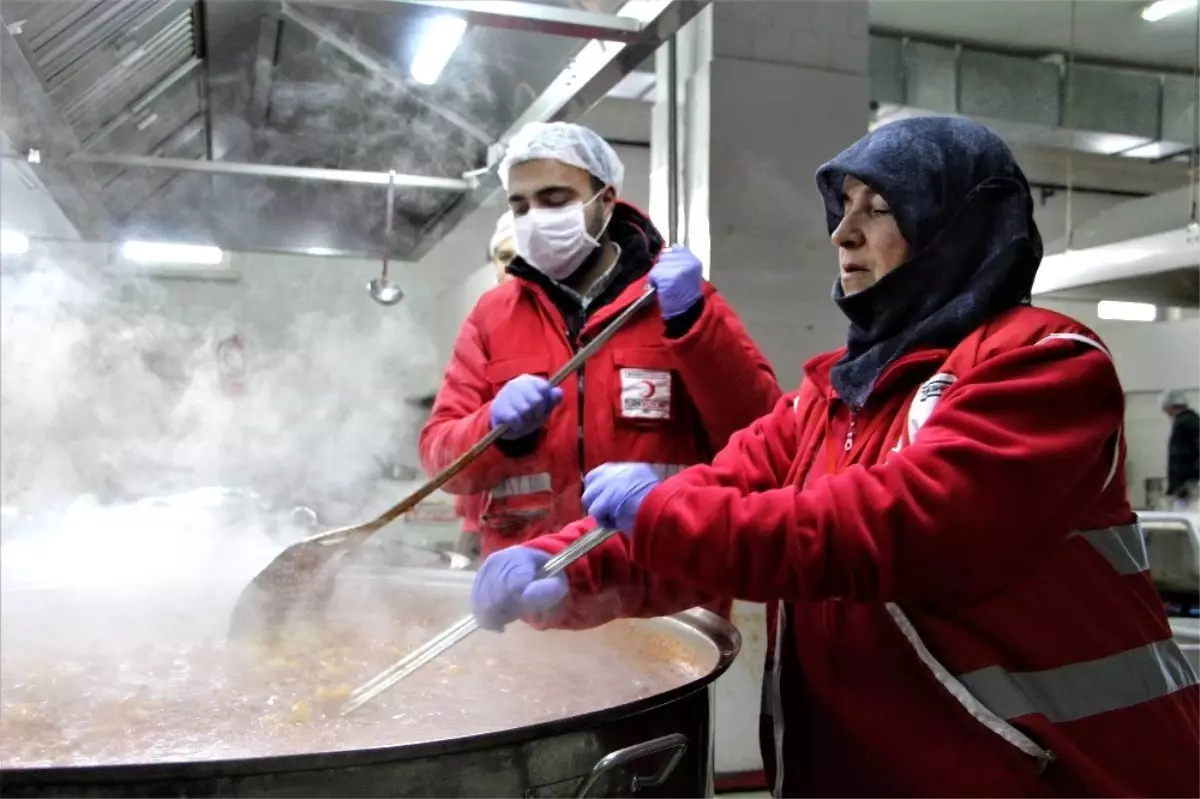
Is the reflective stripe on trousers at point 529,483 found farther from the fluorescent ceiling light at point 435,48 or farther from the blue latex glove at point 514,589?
the fluorescent ceiling light at point 435,48

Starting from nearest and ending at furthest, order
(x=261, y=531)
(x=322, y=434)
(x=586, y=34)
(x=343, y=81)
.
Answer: (x=586, y=34) < (x=343, y=81) < (x=261, y=531) < (x=322, y=434)

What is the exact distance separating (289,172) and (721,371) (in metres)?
1.55

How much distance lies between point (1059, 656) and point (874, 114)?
4.23m

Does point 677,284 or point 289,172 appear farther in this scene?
point 289,172

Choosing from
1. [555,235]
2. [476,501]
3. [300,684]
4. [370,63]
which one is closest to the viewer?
[300,684]

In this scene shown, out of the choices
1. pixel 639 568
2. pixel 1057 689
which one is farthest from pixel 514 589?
pixel 1057 689

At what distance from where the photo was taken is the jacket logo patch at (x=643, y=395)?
1702 millimetres

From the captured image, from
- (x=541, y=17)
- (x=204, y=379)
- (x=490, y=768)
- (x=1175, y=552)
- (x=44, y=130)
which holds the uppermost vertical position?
(x=541, y=17)

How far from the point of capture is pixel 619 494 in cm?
92

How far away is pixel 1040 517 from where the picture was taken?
816mm

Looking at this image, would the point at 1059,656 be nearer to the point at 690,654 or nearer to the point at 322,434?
the point at 690,654

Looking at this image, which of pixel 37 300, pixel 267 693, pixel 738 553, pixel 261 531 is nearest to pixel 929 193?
pixel 738 553

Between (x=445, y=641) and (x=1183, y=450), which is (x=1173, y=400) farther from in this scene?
(x=445, y=641)

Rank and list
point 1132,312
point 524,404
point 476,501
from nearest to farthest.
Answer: point 524,404, point 476,501, point 1132,312
